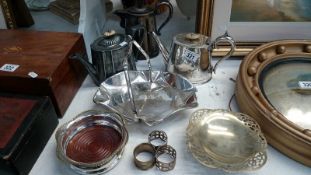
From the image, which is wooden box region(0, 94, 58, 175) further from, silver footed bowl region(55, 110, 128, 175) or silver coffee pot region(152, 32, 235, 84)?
silver coffee pot region(152, 32, 235, 84)

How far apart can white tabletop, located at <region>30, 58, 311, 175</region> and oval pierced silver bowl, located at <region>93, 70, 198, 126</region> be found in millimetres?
23

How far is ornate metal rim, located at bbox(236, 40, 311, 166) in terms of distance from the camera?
0.42 meters

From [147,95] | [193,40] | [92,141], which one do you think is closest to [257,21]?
[193,40]

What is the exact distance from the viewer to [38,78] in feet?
1.58

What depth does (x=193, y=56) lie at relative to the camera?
0.56 metres

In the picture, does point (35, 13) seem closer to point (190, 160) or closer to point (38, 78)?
point (38, 78)

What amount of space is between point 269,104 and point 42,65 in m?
0.40

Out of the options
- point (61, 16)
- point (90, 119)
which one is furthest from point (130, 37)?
point (61, 16)

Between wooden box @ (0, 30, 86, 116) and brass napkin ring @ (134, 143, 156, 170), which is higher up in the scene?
wooden box @ (0, 30, 86, 116)

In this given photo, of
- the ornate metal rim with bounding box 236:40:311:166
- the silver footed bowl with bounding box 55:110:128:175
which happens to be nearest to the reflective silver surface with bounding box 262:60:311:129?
the ornate metal rim with bounding box 236:40:311:166

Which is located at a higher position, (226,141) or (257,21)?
(257,21)

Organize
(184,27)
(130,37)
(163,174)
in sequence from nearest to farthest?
(163,174), (130,37), (184,27)

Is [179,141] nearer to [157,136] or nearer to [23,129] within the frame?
[157,136]

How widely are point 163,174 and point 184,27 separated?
1.47 ft
